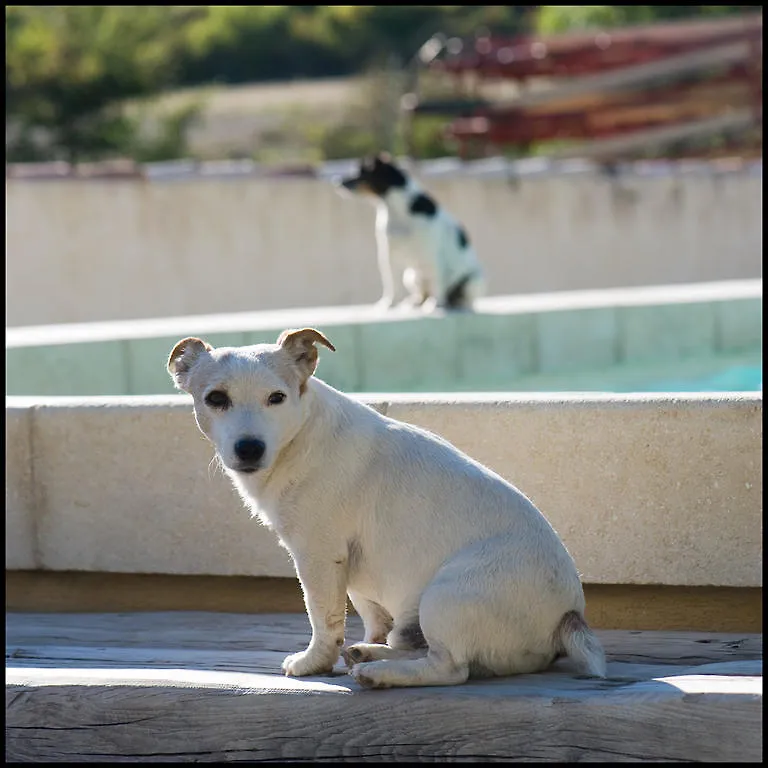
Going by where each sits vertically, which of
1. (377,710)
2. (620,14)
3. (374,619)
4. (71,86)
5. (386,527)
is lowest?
(377,710)

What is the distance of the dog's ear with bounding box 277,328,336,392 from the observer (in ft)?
12.1

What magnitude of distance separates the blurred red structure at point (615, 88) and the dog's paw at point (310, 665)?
17.6 m

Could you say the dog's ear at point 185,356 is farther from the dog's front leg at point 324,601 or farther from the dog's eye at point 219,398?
the dog's front leg at point 324,601

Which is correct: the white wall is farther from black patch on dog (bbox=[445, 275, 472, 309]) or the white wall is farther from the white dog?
the white dog

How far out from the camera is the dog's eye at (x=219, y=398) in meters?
3.62

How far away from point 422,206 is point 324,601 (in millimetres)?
6919

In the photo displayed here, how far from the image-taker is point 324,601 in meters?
3.85

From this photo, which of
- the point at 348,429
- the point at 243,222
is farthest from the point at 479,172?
the point at 348,429

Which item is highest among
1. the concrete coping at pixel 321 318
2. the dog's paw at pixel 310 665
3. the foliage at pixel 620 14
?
the foliage at pixel 620 14

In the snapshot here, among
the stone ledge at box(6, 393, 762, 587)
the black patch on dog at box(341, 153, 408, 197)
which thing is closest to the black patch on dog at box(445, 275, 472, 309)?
the black patch on dog at box(341, 153, 408, 197)

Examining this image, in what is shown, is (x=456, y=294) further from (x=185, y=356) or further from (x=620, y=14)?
(x=620, y=14)

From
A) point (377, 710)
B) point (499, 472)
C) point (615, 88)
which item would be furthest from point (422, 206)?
point (615, 88)

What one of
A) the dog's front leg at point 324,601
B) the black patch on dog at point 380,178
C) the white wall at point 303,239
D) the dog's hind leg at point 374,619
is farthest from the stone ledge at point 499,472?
the white wall at point 303,239

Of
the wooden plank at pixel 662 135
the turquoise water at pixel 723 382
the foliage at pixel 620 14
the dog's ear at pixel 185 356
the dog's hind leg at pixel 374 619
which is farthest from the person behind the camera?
the foliage at pixel 620 14
